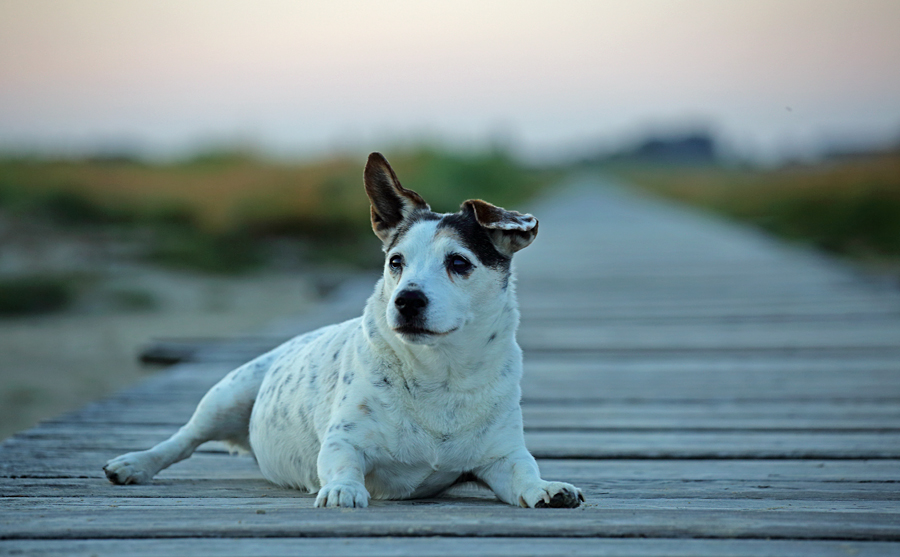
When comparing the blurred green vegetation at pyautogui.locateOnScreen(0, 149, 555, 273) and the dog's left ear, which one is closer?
the dog's left ear

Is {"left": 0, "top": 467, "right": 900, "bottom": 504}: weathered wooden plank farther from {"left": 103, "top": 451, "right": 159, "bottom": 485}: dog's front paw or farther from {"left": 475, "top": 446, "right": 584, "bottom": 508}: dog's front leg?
{"left": 475, "top": 446, "right": 584, "bottom": 508}: dog's front leg

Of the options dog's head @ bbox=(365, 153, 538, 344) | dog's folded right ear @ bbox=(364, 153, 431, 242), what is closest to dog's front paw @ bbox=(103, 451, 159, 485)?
dog's head @ bbox=(365, 153, 538, 344)

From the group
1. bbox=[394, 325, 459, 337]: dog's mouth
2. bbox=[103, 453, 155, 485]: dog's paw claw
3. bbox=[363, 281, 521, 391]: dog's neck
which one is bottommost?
bbox=[103, 453, 155, 485]: dog's paw claw

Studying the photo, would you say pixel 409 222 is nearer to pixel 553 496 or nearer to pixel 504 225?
pixel 504 225

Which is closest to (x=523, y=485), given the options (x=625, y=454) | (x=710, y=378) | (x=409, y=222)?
(x=625, y=454)

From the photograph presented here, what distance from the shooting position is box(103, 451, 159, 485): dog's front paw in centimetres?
331

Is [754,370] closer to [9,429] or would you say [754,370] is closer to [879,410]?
[879,410]

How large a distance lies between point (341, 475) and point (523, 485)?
575 mm

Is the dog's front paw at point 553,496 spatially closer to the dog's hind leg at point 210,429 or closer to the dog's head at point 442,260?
the dog's head at point 442,260

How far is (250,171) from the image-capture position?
17281 millimetres

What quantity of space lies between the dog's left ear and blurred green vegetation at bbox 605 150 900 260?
13632mm

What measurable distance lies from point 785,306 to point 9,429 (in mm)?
6450

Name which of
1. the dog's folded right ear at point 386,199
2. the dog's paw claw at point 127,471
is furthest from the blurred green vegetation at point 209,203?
the dog's paw claw at point 127,471

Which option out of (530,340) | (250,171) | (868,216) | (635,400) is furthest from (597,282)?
(868,216)
